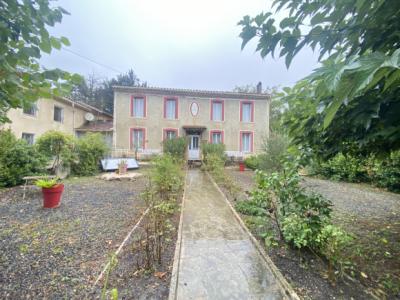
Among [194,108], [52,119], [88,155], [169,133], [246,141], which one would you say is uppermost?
[194,108]

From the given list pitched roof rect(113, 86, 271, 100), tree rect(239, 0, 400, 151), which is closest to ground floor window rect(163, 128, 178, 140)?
pitched roof rect(113, 86, 271, 100)

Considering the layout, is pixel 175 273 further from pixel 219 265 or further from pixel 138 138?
pixel 138 138

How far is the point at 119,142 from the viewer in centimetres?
1577

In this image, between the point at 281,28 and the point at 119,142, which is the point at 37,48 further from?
the point at 119,142

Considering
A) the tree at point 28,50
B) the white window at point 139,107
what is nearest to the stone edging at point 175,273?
the tree at point 28,50

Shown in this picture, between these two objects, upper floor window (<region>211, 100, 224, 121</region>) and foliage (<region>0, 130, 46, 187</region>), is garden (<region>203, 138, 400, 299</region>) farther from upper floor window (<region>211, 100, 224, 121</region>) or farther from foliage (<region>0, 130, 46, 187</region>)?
upper floor window (<region>211, 100, 224, 121</region>)

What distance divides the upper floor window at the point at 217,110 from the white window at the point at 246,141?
2.34 metres

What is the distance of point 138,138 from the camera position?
16.0 meters

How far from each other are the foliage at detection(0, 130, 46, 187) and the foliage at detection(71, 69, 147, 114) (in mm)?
21285

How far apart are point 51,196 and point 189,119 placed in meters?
12.3

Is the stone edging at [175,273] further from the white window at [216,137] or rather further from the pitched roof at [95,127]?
the pitched roof at [95,127]

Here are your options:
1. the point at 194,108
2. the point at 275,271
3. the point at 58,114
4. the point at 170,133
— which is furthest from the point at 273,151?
the point at 58,114

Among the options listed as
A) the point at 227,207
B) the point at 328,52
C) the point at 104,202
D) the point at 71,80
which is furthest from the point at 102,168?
the point at 328,52

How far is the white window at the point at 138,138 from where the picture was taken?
15.9m
